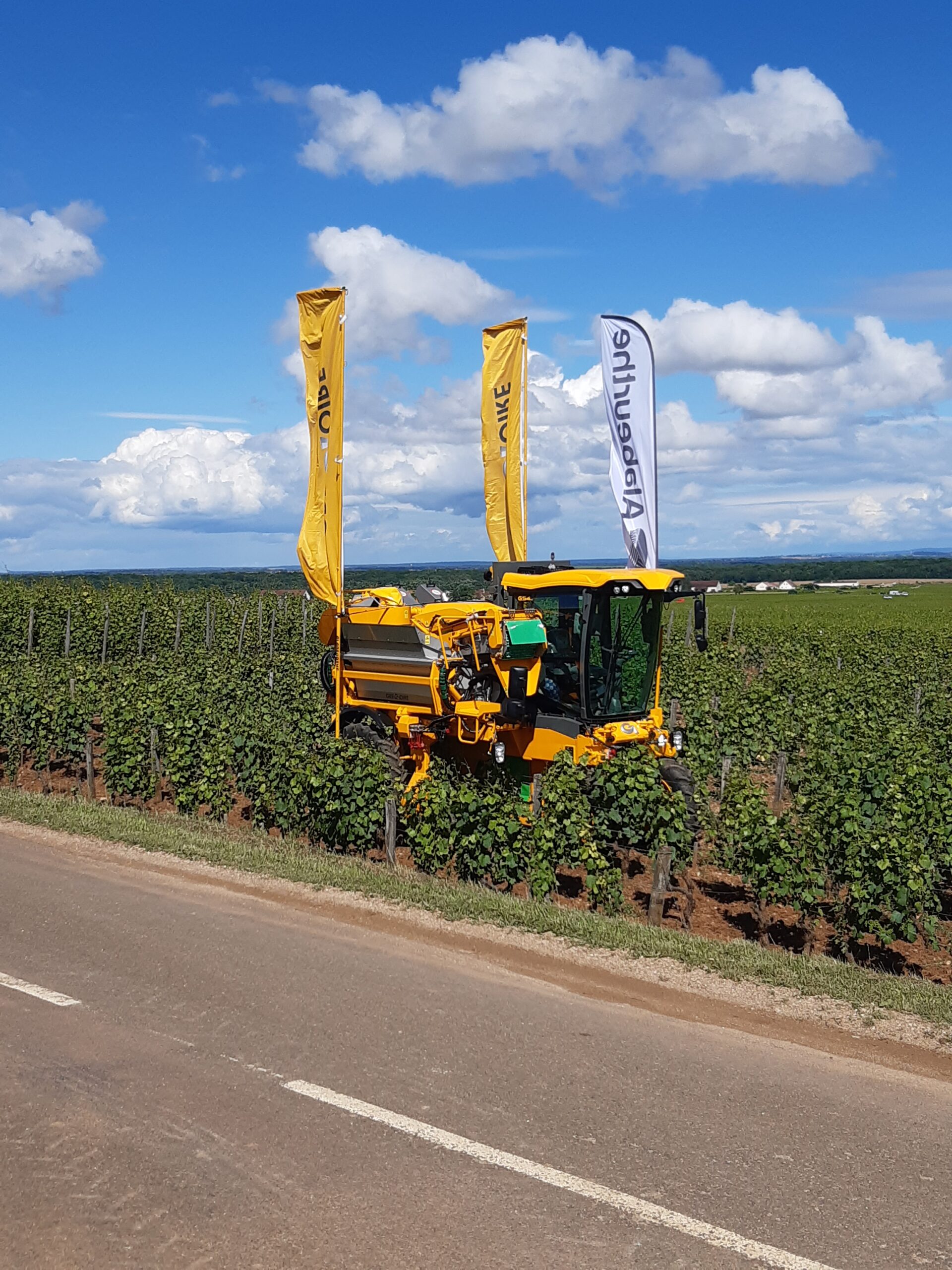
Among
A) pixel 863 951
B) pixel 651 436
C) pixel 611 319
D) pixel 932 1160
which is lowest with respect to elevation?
pixel 863 951

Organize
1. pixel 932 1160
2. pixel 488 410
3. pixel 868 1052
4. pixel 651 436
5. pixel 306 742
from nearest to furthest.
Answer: pixel 932 1160
pixel 868 1052
pixel 306 742
pixel 651 436
pixel 488 410

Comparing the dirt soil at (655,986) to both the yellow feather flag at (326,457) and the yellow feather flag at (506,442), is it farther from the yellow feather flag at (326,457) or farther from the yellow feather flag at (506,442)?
the yellow feather flag at (506,442)

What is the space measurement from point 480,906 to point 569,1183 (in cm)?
454

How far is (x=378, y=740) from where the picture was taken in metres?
14.6

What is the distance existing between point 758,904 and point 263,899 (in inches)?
180

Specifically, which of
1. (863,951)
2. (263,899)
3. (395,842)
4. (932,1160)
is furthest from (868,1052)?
(395,842)

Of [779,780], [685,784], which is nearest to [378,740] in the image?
[685,784]

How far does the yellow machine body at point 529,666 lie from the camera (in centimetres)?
1281

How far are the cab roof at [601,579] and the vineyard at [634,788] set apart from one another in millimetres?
2036

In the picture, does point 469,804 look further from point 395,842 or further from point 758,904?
point 758,904

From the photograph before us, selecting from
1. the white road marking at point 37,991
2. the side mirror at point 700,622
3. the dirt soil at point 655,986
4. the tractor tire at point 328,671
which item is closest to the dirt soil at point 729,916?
the dirt soil at point 655,986

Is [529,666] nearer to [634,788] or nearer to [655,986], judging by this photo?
[634,788]

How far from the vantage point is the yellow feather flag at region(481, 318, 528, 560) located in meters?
18.8

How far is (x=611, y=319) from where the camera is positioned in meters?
17.8
